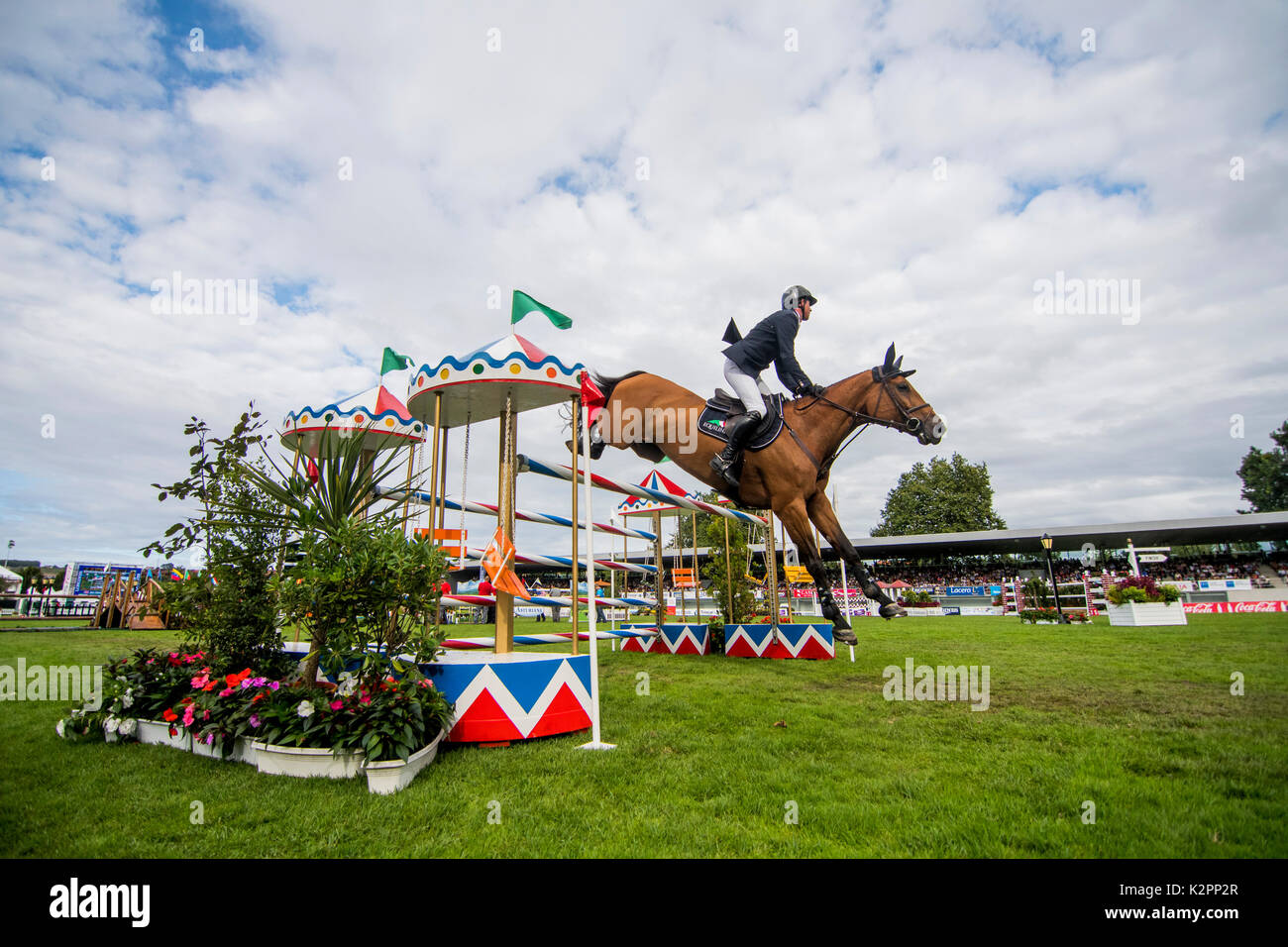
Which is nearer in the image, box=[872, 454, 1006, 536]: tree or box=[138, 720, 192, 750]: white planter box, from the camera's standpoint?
box=[138, 720, 192, 750]: white planter box

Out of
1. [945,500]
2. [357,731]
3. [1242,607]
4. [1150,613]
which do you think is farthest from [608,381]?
[945,500]

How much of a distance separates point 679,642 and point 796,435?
5601 millimetres

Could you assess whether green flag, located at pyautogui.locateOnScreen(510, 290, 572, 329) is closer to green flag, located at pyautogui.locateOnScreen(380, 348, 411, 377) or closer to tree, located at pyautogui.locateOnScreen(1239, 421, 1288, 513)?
green flag, located at pyautogui.locateOnScreen(380, 348, 411, 377)

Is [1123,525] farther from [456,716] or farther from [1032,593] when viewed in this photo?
[456,716]

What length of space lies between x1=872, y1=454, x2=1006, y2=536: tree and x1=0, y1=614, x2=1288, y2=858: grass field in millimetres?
48899

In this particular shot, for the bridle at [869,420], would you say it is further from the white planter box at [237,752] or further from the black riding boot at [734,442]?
the white planter box at [237,752]

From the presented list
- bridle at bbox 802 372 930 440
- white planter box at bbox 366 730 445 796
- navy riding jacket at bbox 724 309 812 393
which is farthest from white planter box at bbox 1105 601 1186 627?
white planter box at bbox 366 730 445 796

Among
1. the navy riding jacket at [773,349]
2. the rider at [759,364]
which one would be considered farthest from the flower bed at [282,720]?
the navy riding jacket at [773,349]

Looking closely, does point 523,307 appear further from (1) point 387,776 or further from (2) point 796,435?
(1) point 387,776

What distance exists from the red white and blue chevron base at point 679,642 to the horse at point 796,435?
4.58m

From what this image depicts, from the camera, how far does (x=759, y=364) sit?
19.5ft

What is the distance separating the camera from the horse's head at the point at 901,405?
Answer: 5.73m

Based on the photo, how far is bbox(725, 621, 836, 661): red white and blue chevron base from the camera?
905 centimetres
